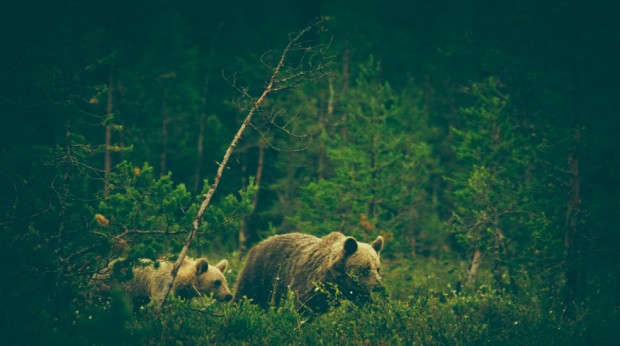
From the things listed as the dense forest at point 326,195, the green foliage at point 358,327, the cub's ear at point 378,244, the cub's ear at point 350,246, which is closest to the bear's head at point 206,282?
the dense forest at point 326,195

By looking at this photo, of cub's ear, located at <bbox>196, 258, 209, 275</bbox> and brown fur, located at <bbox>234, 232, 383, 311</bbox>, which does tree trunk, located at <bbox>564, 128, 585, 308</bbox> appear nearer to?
brown fur, located at <bbox>234, 232, 383, 311</bbox>

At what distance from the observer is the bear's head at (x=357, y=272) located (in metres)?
9.02

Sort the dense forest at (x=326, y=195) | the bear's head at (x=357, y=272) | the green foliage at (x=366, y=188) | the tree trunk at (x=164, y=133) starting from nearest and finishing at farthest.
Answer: the dense forest at (x=326, y=195) < the bear's head at (x=357, y=272) < the green foliage at (x=366, y=188) < the tree trunk at (x=164, y=133)

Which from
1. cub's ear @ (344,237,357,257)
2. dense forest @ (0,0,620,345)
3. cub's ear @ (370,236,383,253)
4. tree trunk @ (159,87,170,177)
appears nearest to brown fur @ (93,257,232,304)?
dense forest @ (0,0,620,345)

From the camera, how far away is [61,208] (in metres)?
7.16

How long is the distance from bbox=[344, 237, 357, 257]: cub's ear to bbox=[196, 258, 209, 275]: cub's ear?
316 centimetres

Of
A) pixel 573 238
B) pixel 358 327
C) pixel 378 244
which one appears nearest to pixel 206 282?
pixel 378 244

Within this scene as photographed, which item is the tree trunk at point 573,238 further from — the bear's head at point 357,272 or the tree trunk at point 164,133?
the tree trunk at point 164,133

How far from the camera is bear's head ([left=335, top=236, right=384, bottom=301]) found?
355 inches

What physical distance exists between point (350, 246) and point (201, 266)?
3.41 m

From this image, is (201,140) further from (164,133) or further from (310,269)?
(310,269)

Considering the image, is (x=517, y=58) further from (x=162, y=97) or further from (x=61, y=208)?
(x=162, y=97)

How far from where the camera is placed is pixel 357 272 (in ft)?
29.7

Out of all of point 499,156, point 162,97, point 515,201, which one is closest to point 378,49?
point 162,97
